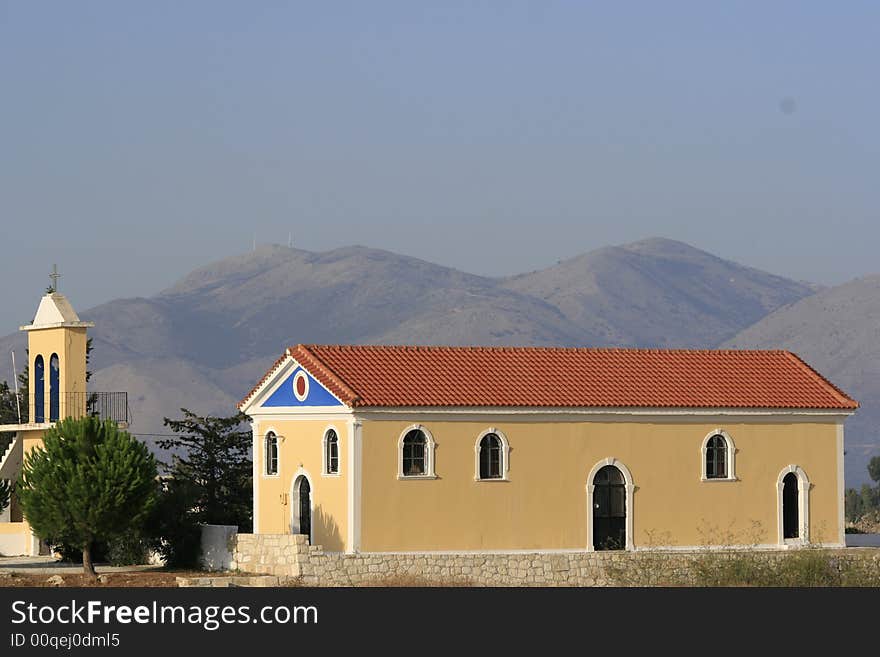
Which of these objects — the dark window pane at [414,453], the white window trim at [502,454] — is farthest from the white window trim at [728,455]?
the dark window pane at [414,453]

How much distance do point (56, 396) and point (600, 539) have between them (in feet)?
54.1

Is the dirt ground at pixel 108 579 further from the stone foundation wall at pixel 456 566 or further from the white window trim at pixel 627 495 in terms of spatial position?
the white window trim at pixel 627 495

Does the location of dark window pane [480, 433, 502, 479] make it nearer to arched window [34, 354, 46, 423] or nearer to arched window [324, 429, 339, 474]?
arched window [324, 429, 339, 474]

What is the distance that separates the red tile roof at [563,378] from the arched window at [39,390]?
8469 millimetres

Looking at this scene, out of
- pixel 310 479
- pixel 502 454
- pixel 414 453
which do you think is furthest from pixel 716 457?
pixel 310 479

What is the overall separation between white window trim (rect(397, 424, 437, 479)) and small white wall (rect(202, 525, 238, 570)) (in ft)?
15.8

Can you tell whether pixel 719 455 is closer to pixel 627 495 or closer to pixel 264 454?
pixel 627 495

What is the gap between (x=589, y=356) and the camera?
5131cm

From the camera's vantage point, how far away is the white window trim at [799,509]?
5053 cm

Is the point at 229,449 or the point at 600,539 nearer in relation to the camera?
the point at 600,539

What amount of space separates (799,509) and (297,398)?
45.4 ft

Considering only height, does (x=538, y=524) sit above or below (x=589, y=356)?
below
